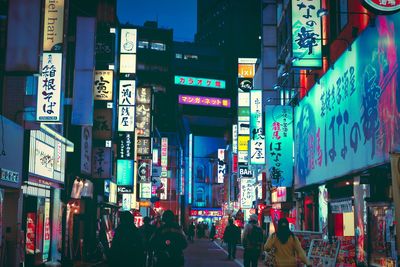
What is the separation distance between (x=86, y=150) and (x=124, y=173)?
11.1 metres

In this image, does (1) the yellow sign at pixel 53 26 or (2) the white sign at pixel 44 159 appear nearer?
(1) the yellow sign at pixel 53 26

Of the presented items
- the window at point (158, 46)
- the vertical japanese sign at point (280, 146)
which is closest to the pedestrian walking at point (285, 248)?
the vertical japanese sign at point (280, 146)

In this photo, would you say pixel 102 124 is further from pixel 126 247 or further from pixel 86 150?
pixel 126 247

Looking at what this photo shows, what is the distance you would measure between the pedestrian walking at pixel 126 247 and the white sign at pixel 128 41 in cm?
2629

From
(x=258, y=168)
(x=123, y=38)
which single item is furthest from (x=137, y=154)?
(x=123, y=38)

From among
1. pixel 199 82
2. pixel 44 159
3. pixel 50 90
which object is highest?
pixel 199 82

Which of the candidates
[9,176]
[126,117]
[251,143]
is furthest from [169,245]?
[251,143]

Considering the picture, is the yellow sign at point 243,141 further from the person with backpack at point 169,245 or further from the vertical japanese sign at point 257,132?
the person with backpack at point 169,245

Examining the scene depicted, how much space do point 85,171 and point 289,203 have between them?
1024 cm

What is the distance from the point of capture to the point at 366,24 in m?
15.6

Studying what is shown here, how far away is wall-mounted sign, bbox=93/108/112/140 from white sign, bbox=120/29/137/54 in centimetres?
700

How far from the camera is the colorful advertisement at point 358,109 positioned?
12.8 m

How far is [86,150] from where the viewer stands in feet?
88.5

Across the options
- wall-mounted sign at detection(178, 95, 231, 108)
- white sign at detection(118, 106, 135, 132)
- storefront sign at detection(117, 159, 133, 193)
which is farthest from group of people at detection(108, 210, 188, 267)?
wall-mounted sign at detection(178, 95, 231, 108)
